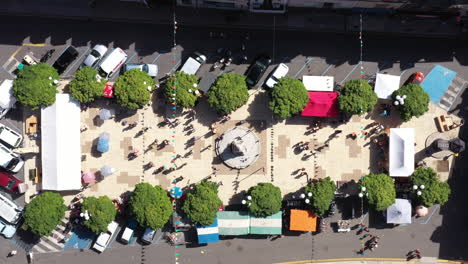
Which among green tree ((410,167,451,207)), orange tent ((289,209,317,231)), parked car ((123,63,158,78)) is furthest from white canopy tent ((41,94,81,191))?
green tree ((410,167,451,207))

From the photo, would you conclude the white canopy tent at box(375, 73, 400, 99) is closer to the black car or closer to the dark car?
the dark car

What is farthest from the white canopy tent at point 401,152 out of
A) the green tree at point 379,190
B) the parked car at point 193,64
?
the parked car at point 193,64

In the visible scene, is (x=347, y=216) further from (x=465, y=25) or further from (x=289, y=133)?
(x=465, y=25)

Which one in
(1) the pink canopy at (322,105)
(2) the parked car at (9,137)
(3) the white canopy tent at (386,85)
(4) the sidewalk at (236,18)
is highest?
(4) the sidewalk at (236,18)

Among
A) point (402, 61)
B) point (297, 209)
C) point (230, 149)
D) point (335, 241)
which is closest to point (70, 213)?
point (230, 149)

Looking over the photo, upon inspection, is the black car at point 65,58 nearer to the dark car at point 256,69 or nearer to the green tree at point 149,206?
the green tree at point 149,206

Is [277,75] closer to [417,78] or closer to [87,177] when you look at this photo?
[417,78]

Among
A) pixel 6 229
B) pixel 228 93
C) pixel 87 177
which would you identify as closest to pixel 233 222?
pixel 228 93

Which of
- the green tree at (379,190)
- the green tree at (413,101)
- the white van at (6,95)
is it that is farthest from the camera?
the white van at (6,95)
